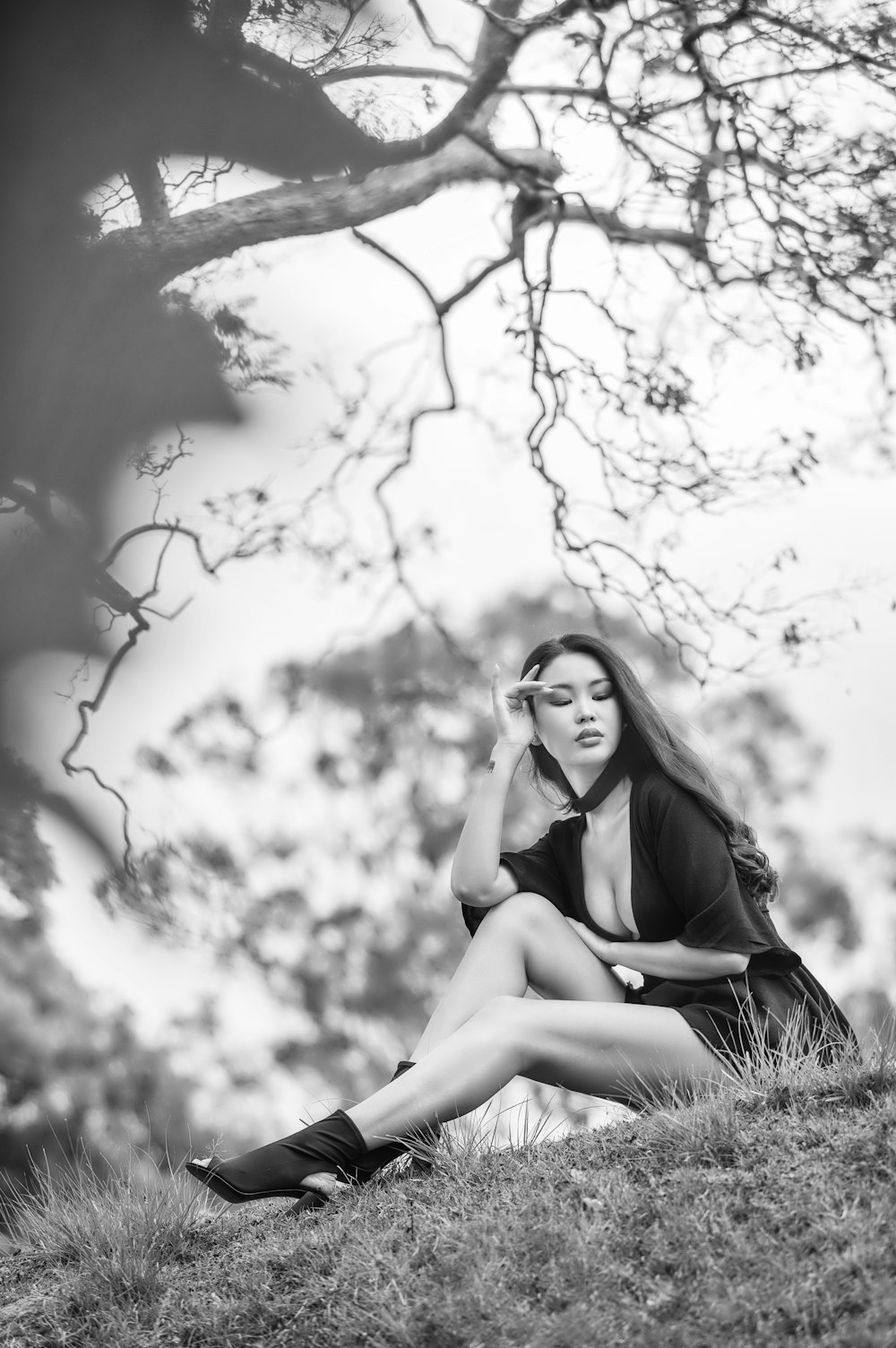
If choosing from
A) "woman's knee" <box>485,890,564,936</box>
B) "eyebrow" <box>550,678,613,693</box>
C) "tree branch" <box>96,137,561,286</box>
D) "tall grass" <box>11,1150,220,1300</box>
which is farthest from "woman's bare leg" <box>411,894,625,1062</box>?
"tree branch" <box>96,137,561,286</box>

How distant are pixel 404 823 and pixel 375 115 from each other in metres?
2.23

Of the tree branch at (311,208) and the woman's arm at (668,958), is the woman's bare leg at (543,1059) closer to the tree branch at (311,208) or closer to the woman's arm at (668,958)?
the woman's arm at (668,958)

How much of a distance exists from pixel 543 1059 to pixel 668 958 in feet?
0.89

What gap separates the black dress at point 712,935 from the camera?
188cm

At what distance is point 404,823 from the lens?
3.77 metres

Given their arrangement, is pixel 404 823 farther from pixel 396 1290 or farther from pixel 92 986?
pixel 396 1290

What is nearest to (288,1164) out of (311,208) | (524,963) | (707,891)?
(524,963)

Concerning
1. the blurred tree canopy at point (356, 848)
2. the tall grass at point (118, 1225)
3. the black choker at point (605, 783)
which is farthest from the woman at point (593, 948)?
the blurred tree canopy at point (356, 848)

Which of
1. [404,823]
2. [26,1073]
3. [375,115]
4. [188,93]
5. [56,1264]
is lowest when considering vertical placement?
[56,1264]

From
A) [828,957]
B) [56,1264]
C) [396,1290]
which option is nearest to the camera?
[396,1290]

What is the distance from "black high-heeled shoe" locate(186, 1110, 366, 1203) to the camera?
166 cm

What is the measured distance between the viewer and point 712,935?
6.14ft

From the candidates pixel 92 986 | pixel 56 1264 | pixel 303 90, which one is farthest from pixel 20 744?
pixel 303 90

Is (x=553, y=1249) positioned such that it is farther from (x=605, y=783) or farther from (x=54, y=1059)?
(x=54, y=1059)
